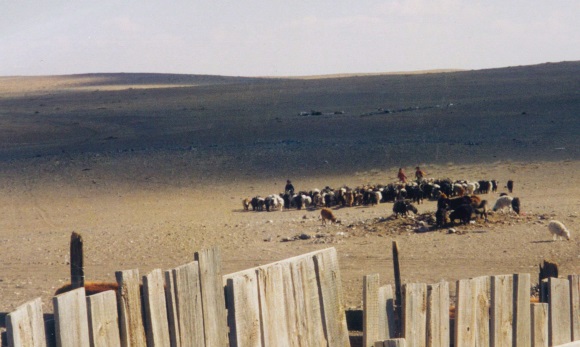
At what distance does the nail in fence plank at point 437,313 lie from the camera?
4.63 metres

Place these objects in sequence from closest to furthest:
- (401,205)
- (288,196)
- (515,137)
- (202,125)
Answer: (401,205), (288,196), (515,137), (202,125)

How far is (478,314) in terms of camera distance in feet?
15.8

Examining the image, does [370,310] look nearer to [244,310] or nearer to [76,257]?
[244,310]

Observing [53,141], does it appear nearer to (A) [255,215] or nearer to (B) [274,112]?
(B) [274,112]

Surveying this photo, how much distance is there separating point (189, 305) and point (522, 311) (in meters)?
2.15

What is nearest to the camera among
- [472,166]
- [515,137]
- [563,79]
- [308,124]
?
[472,166]

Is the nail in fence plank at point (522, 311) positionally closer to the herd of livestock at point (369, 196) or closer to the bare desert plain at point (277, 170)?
the bare desert plain at point (277, 170)

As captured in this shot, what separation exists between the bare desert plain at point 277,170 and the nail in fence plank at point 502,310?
18.4 ft

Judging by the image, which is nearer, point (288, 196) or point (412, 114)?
point (288, 196)

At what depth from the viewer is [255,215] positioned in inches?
874

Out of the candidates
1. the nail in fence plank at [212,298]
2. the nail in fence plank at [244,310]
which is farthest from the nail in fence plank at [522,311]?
the nail in fence plank at [212,298]

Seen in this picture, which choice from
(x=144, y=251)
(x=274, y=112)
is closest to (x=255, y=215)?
(x=144, y=251)

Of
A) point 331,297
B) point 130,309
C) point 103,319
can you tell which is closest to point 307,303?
point 331,297

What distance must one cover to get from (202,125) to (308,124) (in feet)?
22.7
